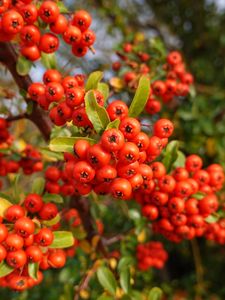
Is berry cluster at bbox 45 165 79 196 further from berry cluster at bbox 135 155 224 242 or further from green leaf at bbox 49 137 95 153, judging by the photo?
green leaf at bbox 49 137 95 153

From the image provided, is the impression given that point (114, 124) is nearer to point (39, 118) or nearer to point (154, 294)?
point (39, 118)

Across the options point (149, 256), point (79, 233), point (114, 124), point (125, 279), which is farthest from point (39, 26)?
point (149, 256)

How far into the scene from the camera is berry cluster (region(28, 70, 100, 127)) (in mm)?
1903

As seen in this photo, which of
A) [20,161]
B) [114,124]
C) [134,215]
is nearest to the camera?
[114,124]

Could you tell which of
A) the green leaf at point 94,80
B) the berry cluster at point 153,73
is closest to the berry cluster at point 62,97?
the green leaf at point 94,80

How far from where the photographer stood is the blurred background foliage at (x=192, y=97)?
470 cm

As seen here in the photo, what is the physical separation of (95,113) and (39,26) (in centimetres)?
100

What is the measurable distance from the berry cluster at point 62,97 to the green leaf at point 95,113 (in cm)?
8

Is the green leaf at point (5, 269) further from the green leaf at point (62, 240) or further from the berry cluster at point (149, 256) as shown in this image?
the berry cluster at point (149, 256)

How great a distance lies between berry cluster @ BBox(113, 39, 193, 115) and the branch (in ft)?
2.97

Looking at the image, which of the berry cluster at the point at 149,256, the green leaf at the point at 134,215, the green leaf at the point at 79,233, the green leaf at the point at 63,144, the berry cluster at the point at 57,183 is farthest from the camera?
the berry cluster at the point at 149,256

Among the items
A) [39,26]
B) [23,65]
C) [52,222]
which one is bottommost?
[52,222]

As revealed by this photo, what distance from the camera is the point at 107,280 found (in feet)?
9.05

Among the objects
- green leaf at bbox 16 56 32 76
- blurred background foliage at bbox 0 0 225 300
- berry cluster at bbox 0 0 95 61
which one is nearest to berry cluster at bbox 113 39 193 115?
blurred background foliage at bbox 0 0 225 300
